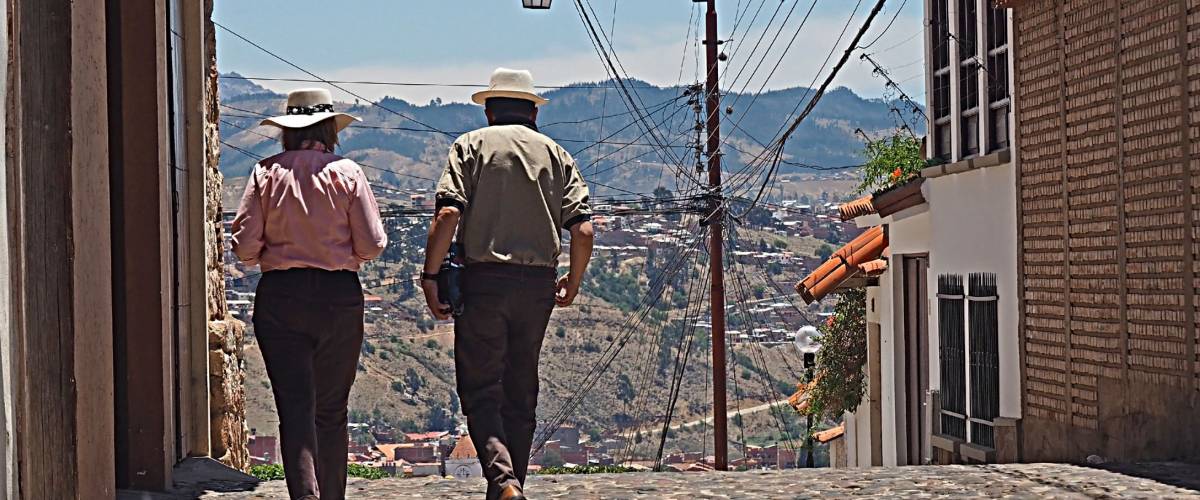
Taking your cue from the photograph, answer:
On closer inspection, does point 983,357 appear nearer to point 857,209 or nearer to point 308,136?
point 857,209

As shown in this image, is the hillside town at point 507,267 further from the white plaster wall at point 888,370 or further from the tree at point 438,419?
the tree at point 438,419

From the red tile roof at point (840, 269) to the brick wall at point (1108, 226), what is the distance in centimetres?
652

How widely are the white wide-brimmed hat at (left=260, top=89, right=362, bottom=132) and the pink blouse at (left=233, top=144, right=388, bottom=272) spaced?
0.18 metres

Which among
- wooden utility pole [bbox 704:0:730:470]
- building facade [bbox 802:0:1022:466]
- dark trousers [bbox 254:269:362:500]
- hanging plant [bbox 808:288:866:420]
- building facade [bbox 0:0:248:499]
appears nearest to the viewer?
building facade [bbox 0:0:248:499]

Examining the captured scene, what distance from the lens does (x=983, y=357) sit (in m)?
13.2

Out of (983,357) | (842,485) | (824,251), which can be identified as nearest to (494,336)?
(842,485)

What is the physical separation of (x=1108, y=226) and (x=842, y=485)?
2904 mm

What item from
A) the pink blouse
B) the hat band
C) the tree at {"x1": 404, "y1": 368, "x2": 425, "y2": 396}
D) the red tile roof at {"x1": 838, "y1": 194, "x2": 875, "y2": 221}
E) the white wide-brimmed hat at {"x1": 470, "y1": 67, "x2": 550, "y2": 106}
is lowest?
the tree at {"x1": 404, "y1": 368, "x2": 425, "y2": 396}

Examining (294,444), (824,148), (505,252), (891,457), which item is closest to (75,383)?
(294,444)

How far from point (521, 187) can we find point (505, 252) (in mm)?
291

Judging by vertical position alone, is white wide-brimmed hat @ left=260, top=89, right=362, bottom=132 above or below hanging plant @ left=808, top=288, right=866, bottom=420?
above

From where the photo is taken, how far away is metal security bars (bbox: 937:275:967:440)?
46.0 ft

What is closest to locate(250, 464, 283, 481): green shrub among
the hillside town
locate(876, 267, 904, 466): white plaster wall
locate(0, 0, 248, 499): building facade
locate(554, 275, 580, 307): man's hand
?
the hillside town

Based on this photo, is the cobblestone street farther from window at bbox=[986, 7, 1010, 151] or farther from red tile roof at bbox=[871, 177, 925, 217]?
red tile roof at bbox=[871, 177, 925, 217]
